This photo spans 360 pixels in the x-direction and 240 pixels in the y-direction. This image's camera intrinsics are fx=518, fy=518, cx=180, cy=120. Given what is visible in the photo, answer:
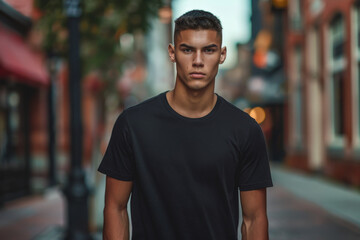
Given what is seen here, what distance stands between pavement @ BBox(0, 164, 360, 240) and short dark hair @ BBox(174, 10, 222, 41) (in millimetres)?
5571

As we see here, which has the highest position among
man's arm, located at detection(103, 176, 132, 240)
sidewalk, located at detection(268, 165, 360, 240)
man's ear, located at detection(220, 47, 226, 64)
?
man's ear, located at detection(220, 47, 226, 64)

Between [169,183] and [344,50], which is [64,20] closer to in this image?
[169,183]

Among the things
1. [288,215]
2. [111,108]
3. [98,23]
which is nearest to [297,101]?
[111,108]

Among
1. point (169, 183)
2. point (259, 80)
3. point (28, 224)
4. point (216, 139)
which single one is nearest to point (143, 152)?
point (169, 183)

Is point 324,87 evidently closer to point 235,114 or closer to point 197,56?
point 235,114

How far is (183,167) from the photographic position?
2266 millimetres

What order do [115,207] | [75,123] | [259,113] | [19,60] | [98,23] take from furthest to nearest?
1. [259,113]
2. [19,60]
3. [98,23]
4. [75,123]
5. [115,207]

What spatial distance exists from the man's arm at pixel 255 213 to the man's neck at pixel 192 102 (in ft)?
1.40

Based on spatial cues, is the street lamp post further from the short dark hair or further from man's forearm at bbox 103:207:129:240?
the short dark hair

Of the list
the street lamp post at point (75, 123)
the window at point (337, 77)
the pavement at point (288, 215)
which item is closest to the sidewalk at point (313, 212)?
the pavement at point (288, 215)

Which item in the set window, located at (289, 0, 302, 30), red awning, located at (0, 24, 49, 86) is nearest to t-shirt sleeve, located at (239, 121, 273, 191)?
red awning, located at (0, 24, 49, 86)

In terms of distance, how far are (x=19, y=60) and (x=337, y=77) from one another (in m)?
9.47

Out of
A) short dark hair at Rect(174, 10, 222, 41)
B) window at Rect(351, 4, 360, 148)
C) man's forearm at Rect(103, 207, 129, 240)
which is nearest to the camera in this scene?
short dark hair at Rect(174, 10, 222, 41)

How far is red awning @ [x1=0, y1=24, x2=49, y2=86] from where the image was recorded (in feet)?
31.4
